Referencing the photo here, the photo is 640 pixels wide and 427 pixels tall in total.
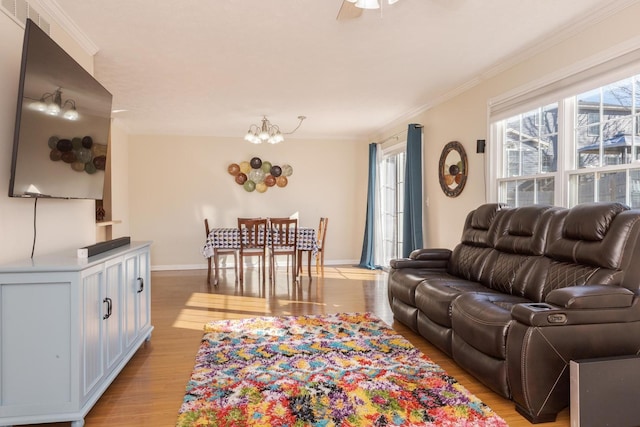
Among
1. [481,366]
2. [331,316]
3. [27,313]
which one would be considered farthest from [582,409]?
[27,313]

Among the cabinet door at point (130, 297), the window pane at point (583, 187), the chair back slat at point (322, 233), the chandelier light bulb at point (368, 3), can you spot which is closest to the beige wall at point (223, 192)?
the chair back slat at point (322, 233)

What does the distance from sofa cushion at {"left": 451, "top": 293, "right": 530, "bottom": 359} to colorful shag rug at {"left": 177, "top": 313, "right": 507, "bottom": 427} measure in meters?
0.30

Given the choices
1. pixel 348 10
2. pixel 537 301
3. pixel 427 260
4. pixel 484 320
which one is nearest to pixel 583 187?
pixel 537 301

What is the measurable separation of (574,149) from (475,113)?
1304mm

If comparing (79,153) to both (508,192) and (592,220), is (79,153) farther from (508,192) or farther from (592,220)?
(508,192)

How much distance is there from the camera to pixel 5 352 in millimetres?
1918

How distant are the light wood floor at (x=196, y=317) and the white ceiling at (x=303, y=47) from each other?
8.06 feet

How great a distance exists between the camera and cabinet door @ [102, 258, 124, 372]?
238cm

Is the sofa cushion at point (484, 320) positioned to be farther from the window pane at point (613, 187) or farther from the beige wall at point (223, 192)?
the beige wall at point (223, 192)

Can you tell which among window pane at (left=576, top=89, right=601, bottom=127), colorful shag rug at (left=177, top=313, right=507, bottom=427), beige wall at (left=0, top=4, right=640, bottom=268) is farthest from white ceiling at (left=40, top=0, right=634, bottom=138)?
colorful shag rug at (left=177, top=313, right=507, bottom=427)

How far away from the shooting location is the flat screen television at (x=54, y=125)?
2.09 metres

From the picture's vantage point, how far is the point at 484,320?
7.59ft

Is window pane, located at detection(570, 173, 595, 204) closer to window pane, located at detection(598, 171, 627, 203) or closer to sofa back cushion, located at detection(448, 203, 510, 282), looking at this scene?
window pane, located at detection(598, 171, 627, 203)

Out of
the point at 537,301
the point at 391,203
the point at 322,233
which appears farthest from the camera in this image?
the point at 391,203
